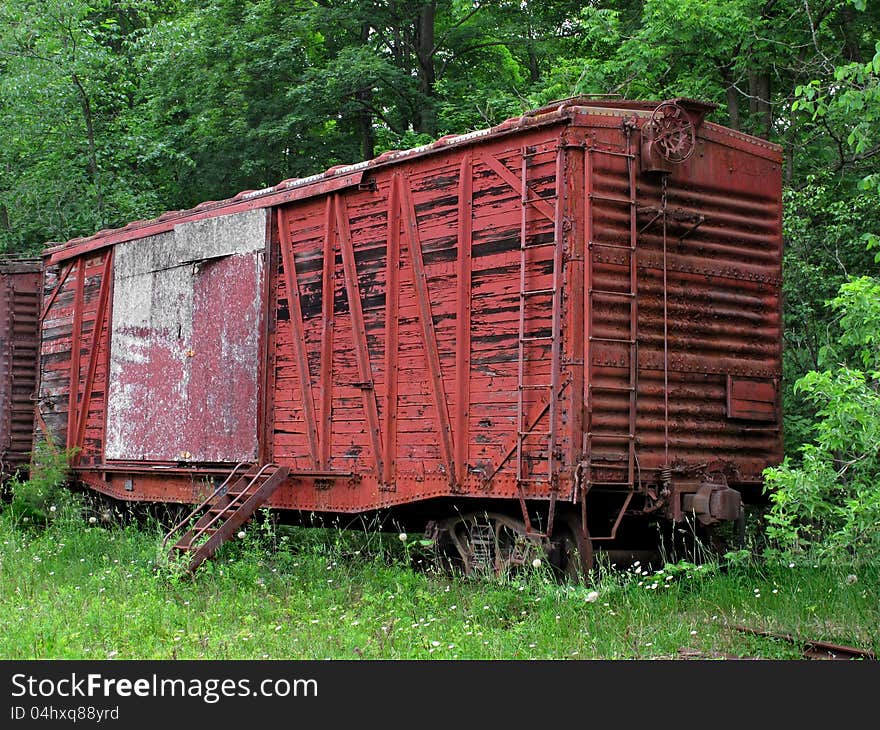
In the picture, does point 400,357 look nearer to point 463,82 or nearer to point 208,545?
point 208,545

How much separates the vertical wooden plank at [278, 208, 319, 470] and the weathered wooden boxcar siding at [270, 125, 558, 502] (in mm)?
21

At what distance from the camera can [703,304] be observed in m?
10.0

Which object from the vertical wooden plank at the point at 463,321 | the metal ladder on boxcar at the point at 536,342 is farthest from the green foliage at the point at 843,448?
the vertical wooden plank at the point at 463,321

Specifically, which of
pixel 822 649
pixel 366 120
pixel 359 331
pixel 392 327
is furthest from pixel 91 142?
pixel 822 649

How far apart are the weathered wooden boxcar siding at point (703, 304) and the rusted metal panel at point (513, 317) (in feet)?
0.06

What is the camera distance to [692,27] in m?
15.1

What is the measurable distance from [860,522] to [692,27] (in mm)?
9394

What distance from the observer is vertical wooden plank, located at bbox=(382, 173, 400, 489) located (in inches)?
421

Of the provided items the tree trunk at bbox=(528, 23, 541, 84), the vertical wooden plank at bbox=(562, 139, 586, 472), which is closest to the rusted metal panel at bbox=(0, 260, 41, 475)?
the vertical wooden plank at bbox=(562, 139, 586, 472)

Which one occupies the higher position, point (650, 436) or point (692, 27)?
point (692, 27)

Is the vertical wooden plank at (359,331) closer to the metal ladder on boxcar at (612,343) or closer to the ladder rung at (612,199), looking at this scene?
the metal ladder on boxcar at (612,343)

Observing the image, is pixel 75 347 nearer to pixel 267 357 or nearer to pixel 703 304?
pixel 267 357

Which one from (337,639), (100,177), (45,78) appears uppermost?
(45,78)

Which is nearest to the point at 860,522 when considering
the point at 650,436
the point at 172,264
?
the point at 650,436
